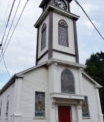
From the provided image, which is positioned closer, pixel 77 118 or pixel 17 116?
pixel 17 116

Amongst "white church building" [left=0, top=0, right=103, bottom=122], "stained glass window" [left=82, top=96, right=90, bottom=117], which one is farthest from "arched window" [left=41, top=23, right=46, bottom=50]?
"stained glass window" [left=82, top=96, right=90, bottom=117]

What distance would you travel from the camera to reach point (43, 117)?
463 inches

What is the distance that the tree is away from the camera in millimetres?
23359

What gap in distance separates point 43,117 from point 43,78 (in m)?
2.71

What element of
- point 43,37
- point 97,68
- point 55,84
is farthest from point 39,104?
point 97,68

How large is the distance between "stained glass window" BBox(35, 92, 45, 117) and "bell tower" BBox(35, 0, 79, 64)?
2.82 metres

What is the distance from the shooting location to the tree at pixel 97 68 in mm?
23359

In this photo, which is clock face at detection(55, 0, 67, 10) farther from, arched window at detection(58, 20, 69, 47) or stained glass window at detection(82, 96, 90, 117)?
stained glass window at detection(82, 96, 90, 117)

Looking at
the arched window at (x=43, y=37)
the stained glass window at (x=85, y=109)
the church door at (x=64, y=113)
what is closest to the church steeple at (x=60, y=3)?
the arched window at (x=43, y=37)

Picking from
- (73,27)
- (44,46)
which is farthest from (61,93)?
(73,27)

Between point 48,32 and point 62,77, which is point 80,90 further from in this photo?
point 48,32

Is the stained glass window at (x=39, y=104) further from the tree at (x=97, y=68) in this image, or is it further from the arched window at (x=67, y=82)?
the tree at (x=97, y=68)

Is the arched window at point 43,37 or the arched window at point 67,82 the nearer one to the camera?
the arched window at point 67,82

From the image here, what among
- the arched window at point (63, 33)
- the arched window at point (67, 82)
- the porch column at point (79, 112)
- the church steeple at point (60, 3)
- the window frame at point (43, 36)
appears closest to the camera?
the porch column at point (79, 112)
